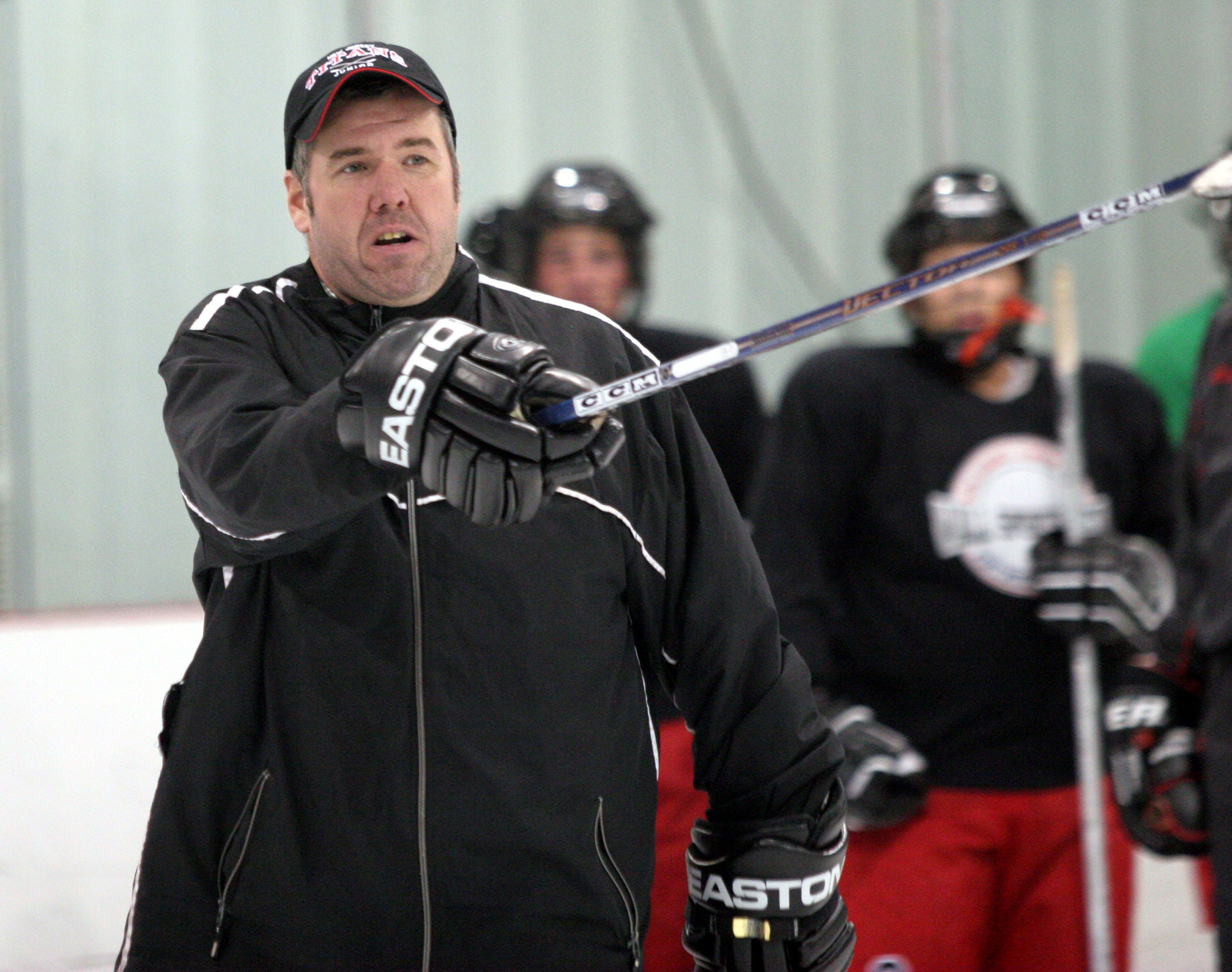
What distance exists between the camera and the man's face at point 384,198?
57.6 inches

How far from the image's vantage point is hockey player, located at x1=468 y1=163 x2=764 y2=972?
2486 mm

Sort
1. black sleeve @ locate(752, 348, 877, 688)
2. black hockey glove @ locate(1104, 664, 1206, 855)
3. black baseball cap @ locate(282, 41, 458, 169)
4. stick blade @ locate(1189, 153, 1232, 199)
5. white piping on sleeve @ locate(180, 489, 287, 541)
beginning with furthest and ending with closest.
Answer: black sleeve @ locate(752, 348, 877, 688) → black hockey glove @ locate(1104, 664, 1206, 855) → black baseball cap @ locate(282, 41, 458, 169) → white piping on sleeve @ locate(180, 489, 287, 541) → stick blade @ locate(1189, 153, 1232, 199)

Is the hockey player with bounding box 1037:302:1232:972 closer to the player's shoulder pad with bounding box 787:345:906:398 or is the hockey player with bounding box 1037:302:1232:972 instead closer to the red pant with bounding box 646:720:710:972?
the player's shoulder pad with bounding box 787:345:906:398

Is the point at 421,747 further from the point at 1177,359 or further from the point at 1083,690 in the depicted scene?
the point at 1177,359

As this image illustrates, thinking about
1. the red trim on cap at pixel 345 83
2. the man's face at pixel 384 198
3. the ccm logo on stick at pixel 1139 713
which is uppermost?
the red trim on cap at pixel 345 83

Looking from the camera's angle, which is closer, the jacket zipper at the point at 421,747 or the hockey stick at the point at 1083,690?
the jacket zipper at the point at 421,747

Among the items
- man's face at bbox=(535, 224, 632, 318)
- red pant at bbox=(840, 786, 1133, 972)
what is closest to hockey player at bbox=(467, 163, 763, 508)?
man's face at bbox=(535, 224, 632, 318)

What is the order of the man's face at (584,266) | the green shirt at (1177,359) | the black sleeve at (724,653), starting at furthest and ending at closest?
the green shirt at (1177,359) < the man's face at (584,266) < the black sleeve at (724,653)

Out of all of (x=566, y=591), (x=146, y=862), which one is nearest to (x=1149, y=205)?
(x=566, y=591)

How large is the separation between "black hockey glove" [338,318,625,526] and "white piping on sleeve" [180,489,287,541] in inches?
4.0

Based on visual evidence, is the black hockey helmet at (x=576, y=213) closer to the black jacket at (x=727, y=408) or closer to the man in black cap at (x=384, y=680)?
the black jacket at (x=727, y=408)

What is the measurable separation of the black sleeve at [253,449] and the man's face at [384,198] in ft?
0.28

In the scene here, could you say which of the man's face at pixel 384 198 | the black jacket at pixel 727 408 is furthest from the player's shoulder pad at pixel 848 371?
the man's face at pixel 384 198

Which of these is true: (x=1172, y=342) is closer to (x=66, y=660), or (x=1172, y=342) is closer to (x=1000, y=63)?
(x=1000, y=63)
